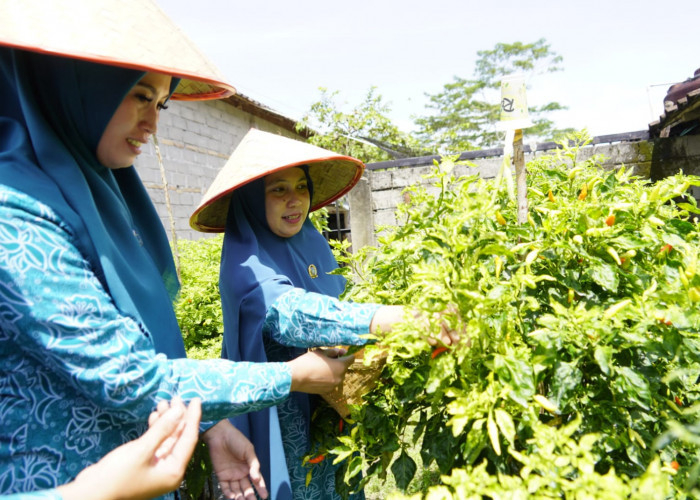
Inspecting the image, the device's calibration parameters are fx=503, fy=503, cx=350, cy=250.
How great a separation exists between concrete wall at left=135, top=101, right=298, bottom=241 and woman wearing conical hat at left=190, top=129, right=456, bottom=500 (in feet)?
19.5

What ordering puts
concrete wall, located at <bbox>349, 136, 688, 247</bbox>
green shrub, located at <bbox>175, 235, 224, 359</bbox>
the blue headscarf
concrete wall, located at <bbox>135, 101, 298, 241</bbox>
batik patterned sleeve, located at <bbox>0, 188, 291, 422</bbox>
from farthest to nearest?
concrete wall, located at <bbox>135, 101, 298, 241</bbox> < concrete wall, located at <bbox>349, 136, 688, 247</bbox> < green shrub, located at <bbox>175, 235, 224, 359</bbox> < the blue headscarf < batik patterned sleeve, located at <bbox>0, 188, 291, 422</bbox>

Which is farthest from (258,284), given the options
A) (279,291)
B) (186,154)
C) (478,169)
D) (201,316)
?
(186,154)

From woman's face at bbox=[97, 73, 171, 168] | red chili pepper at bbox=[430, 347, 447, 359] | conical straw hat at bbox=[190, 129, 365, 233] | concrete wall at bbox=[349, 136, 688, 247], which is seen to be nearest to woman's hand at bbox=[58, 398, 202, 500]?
red chili pepper at bbox=[430, 347, 447, 359]

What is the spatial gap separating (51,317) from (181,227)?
300 inches

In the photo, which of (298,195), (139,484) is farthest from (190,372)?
(298,195)

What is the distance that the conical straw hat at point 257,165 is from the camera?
5.88 ft

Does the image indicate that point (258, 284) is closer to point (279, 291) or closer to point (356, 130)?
point (279, 291)

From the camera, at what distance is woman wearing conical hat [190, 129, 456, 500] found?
1399 millimetres

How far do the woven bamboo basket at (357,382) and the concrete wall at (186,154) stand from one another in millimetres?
6579

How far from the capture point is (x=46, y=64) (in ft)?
3.77

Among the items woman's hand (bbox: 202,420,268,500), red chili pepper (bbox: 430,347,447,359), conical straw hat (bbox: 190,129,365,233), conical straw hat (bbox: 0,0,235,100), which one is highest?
conical straw hat (bbox: 0,0,235,100)

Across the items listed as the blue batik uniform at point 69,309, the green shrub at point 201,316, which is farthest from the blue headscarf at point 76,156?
the green shrub at point 201,316

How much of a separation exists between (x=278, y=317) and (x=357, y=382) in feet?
1.00

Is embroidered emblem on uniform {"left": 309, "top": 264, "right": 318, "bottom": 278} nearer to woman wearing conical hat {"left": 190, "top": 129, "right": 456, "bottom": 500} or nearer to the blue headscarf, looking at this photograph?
woman wearing conical hat {"left": 190, "top": 129, "right": 456, "bottom": 500}
